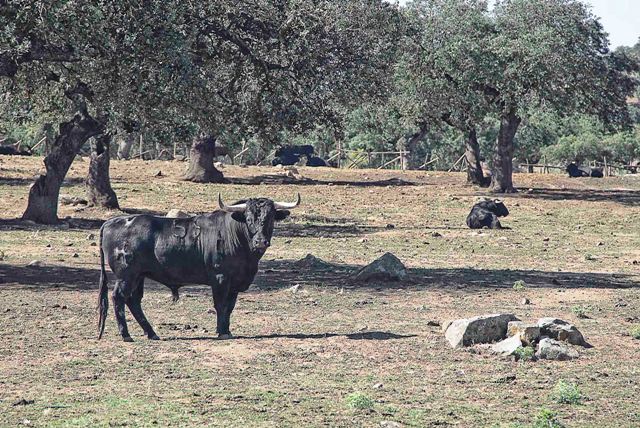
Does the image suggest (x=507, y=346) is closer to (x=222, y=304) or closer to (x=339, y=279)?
(x=222, y=304)

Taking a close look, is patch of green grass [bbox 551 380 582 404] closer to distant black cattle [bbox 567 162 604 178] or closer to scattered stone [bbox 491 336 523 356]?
scattered stone [bbox 491 336 523 356]

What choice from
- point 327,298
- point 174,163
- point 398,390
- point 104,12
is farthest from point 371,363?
point 174,163

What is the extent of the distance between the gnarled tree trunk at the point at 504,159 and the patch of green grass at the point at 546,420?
3518 centimetres

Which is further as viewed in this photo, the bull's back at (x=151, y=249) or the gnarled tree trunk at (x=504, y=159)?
the gnarled tree trunk at (x=504, y=159)

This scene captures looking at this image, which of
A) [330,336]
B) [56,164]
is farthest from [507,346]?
[56,164]

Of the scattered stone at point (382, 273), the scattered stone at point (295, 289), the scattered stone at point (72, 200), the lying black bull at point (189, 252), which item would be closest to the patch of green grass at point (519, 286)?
the scattered stone at point (382, 273)

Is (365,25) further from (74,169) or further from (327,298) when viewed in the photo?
(327,298)

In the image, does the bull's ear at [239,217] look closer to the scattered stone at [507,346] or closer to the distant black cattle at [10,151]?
the scattered stone at [507,346]

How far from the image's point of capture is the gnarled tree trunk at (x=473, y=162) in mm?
48125

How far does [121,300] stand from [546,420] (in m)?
6.38

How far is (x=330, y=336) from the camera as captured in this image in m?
15.1

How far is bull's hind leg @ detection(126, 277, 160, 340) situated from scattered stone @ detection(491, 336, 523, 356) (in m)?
4.10

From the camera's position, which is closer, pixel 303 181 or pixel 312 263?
pixel 312 263

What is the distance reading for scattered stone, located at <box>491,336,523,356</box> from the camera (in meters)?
13.7
